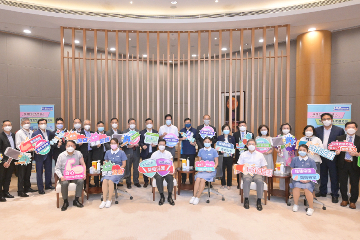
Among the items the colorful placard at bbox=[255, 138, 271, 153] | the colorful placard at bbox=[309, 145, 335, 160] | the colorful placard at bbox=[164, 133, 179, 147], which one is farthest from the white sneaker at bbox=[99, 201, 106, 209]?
the colorful placard at bbox=[309, 145, 335, 160]

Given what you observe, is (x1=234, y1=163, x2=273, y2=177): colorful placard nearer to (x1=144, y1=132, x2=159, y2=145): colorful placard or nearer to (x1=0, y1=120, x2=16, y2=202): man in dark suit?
(x1=144, y1=132, x2=159, y2=145): colorful placard

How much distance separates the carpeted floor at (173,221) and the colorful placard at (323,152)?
0.99m

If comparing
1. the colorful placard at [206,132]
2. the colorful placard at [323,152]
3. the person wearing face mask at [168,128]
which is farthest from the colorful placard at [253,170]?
the person wearing face mask at [168,128]

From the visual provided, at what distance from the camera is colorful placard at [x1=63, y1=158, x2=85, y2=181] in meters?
4.39

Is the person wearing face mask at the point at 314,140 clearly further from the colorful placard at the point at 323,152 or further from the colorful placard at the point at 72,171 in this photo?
the colorful placard at the point at 72,171

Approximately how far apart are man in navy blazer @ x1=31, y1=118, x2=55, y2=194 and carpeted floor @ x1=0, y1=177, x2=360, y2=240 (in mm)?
484

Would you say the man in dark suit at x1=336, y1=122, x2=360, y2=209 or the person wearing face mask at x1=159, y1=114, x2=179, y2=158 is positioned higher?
the person wearing face mask at x1=159, y1=114, x2=179, y2=158

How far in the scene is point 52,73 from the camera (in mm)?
8195

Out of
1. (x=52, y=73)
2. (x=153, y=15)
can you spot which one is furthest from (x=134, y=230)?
(x=52, y=73)

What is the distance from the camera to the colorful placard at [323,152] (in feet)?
14.7

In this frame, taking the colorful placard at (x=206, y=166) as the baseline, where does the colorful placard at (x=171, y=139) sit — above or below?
above

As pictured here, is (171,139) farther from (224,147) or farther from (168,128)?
(224,147)

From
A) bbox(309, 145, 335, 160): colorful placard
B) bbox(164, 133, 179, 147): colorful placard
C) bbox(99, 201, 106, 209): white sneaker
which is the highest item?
bbox(164, 133, 179, 147): colorful placard

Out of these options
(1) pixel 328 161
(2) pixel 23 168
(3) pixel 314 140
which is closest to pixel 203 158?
(3) pixel 314 140
